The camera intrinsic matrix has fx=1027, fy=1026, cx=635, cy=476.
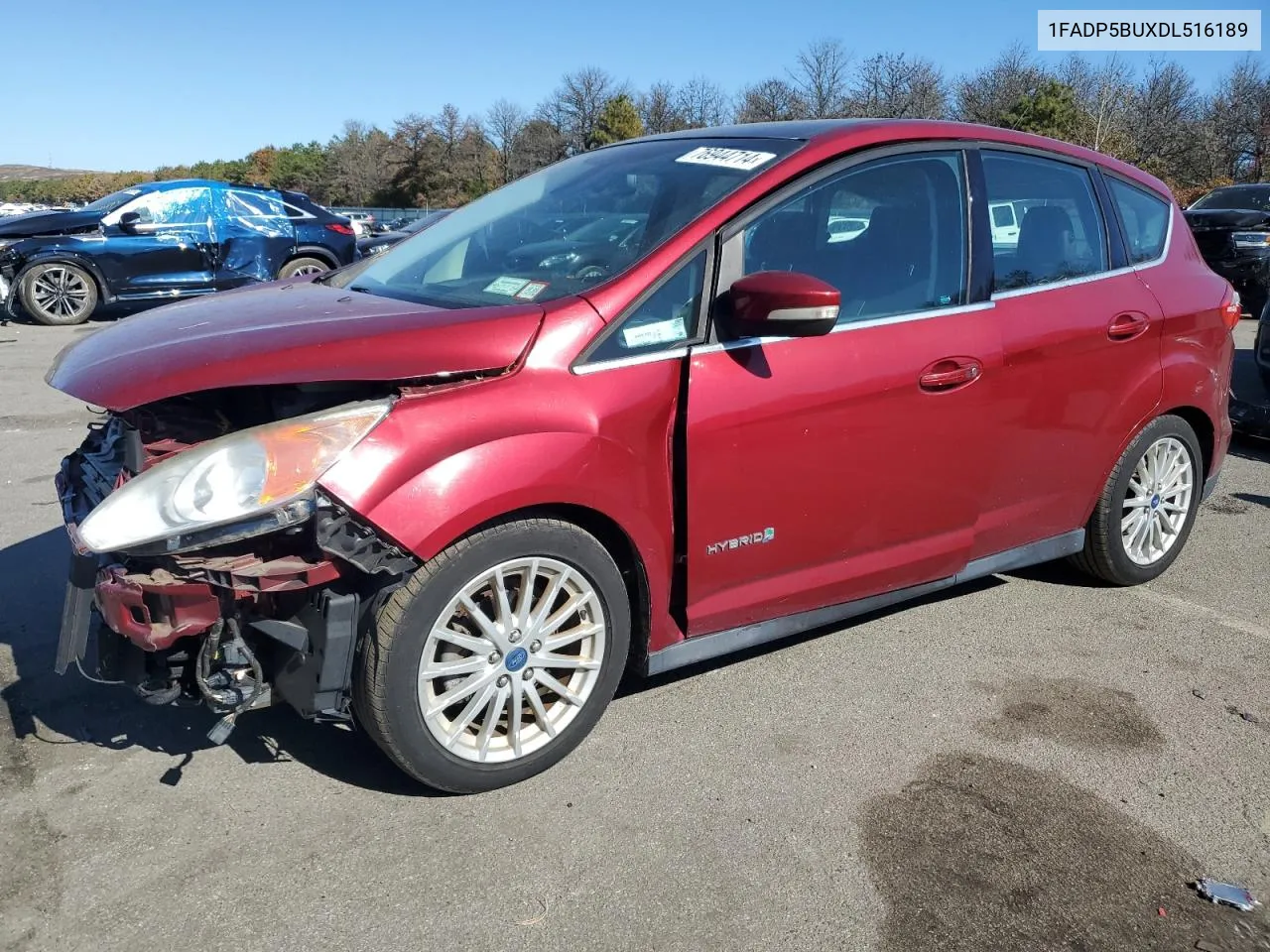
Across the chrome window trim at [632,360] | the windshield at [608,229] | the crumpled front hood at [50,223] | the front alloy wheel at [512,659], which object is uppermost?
the crumpled front hood at [50,223]

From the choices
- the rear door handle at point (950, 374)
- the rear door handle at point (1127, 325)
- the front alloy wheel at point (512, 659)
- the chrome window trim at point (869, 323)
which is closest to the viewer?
the front alloy wheel at point (512, 659)

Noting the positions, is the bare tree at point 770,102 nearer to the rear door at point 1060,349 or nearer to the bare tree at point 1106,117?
the bare tree at point 1106,117

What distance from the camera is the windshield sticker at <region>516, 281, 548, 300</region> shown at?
295 centimetres

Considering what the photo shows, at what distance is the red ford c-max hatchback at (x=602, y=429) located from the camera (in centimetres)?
246

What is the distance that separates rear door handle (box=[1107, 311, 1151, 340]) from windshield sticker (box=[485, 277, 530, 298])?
2.27 m

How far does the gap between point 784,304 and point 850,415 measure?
52 centimetres

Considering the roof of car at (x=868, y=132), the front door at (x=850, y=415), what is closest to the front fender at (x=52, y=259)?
the roof of car at (x=868, y=132)

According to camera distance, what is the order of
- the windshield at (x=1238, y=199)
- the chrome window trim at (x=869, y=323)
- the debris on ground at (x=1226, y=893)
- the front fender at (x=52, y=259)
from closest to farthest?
the debris on ground at (x=1226, y=893) < the chrome window trim at (x=869, y=323) < the front fender at (x=52, y=259) < the windshield at (x=1238, y=199)

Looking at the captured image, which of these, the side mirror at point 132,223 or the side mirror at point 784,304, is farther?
the side mirror at point 132,223

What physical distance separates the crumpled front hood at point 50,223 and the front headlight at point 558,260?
11.1 metres

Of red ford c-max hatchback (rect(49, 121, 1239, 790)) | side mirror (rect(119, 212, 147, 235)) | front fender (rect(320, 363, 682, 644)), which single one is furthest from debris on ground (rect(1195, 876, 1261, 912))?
side mirror (rect(119, 212, 147, 235))

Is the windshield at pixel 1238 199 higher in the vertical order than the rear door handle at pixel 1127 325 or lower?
higher

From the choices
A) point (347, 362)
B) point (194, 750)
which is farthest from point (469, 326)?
point (194, 750)

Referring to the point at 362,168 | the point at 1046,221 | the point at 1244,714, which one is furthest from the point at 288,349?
the point at 362,168
